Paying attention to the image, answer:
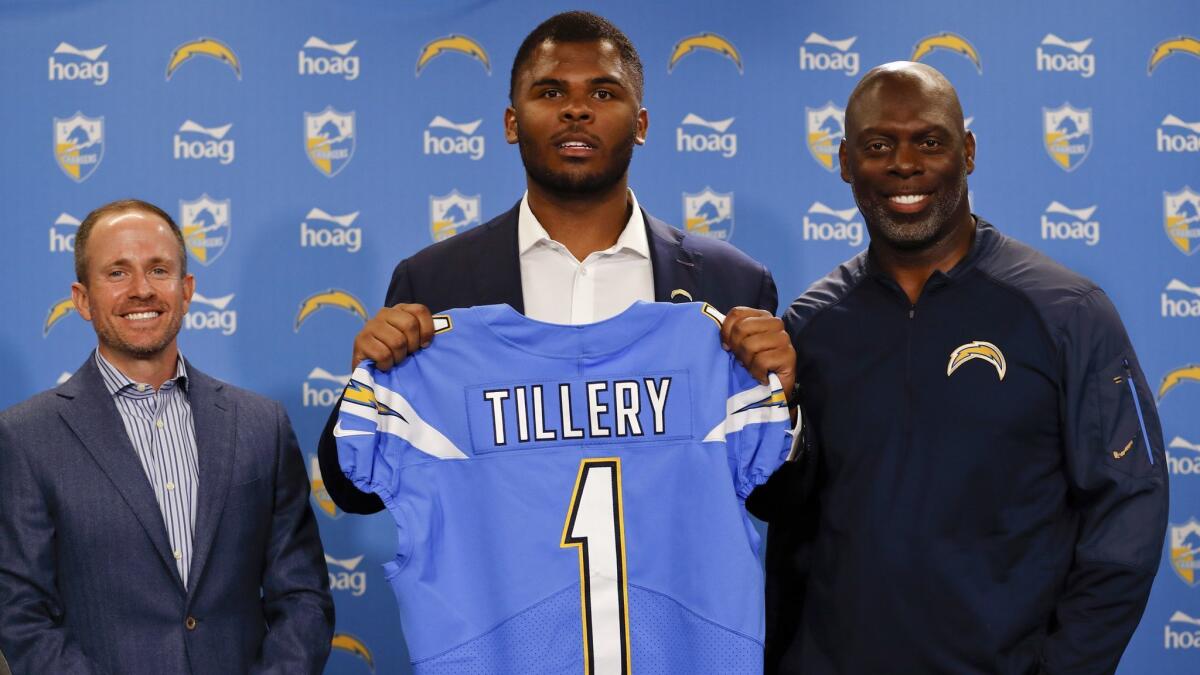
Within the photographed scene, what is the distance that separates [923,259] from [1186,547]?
6.49ft

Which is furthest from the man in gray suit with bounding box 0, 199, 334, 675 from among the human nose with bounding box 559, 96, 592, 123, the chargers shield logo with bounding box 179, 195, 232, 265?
the chargers shield logo with bounding box 179, 195, 232, 265

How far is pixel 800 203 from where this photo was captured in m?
3.62

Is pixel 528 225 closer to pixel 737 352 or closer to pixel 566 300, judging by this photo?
pixel 566 300

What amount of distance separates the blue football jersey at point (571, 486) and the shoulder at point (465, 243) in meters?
0.40

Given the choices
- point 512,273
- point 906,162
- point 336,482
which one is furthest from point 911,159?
point 336,482

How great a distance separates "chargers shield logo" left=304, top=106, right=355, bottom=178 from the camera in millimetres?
3559

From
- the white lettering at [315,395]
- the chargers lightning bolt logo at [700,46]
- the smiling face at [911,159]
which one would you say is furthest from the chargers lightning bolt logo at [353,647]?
the smiling face at [911,159]

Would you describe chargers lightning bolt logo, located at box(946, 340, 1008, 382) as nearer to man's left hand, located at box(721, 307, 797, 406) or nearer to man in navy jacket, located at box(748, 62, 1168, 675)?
man in navy jacket, located at box(748, 62, 1168, 675)

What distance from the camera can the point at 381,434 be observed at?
2016mm

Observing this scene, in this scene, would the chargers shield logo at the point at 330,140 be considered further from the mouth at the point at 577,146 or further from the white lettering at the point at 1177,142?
the white lettering at the point at 1177,142

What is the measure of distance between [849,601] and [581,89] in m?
1.15

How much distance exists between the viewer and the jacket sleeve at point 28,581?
7.06 ft

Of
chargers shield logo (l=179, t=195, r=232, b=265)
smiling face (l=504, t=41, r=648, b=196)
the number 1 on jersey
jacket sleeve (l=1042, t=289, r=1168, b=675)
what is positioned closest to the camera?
the number 1 on jersey

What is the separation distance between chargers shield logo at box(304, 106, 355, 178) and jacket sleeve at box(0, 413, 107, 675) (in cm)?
152
